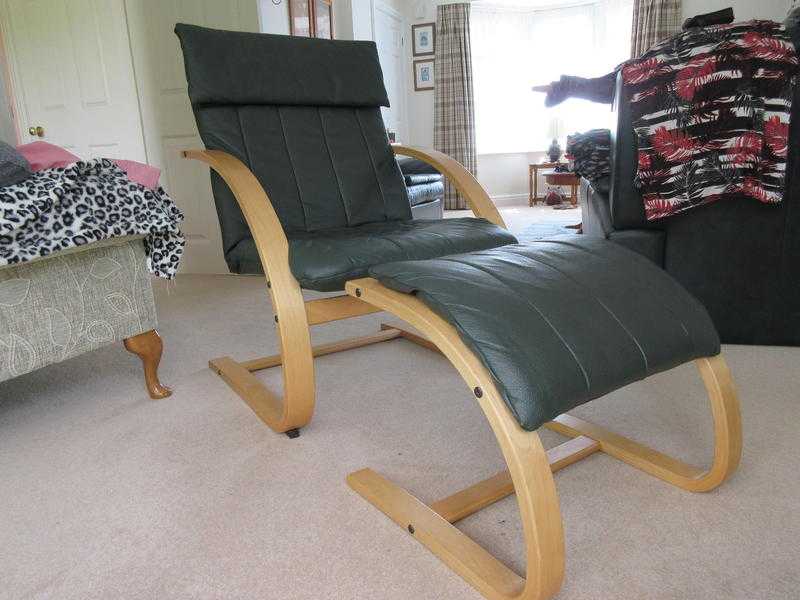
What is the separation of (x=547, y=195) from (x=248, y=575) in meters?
5.60

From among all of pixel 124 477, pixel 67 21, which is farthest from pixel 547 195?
pixel 124 477

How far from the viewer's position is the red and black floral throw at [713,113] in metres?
1.61

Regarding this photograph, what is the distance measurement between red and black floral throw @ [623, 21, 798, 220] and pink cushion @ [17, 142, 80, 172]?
5.20 ft

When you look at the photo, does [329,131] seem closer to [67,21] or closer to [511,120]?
[67,21]

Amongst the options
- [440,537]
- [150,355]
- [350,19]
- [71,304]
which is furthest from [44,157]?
[350,19]

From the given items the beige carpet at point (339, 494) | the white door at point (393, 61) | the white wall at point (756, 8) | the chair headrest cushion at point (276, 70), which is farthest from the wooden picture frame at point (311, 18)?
the white wall at point (756, 8)

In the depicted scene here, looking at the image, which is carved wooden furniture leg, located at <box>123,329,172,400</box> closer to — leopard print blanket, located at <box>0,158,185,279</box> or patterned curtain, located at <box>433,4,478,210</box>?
leopard print blanket, located at <box>0,158,185,279</box>

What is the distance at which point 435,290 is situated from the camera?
870 millimetres

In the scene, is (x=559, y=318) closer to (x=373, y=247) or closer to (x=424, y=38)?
(x=373, y=247)

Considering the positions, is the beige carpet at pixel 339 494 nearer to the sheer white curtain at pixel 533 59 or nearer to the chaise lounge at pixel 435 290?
the chaise lounge at pixel 435 290

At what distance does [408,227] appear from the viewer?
1564 mm

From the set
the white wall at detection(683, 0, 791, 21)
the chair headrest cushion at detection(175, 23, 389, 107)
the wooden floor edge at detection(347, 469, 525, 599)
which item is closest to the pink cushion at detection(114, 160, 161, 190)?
the chair headrest cushion at detection(175, 23, 389, 107)

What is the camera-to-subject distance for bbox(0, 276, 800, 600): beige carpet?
0.89 m

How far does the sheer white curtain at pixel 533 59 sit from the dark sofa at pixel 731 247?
4723 mm
